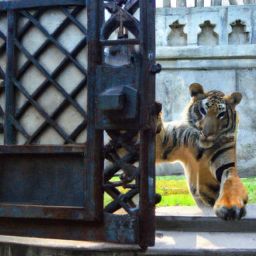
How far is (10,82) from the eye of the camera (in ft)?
12.0

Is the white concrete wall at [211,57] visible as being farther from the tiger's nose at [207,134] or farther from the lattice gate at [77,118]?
the lattice gate at [77,118]

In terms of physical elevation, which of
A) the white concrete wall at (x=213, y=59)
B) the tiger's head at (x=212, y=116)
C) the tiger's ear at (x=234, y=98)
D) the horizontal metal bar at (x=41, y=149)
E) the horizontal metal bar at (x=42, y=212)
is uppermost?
the white concrete wall at (x=213, y=59)

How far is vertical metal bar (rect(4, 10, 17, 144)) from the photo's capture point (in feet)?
11.9

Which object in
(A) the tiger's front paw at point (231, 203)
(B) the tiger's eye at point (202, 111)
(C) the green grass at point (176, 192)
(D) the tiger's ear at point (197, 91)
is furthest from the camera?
(C) the green grass at point (176, 192)

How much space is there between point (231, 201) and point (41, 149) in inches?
55.1

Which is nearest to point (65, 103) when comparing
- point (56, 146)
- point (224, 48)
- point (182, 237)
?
point (56, 146)

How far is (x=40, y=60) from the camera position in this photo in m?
3.63

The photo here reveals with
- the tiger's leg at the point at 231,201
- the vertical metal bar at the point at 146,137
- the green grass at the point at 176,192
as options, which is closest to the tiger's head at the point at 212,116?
the tiger's leg at the point at 231,201

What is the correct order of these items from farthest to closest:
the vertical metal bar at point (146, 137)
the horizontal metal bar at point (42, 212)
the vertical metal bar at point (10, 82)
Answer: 1. the vertical metal bar at point (10, 82)
2. the horizontal metal bar at point (42, 212)
3. the vertical metal bar at point (146, 137)

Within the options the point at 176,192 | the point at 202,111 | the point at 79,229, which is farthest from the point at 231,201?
the point at 176,192

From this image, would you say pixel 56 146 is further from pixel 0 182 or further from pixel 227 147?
pixel 227 147

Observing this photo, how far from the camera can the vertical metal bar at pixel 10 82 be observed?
3.64 meters

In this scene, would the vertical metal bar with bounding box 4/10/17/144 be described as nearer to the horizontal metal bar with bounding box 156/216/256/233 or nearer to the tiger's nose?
the horizontal metal bar with bounding box 156/216/256/233

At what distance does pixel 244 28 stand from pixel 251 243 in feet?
20.8
